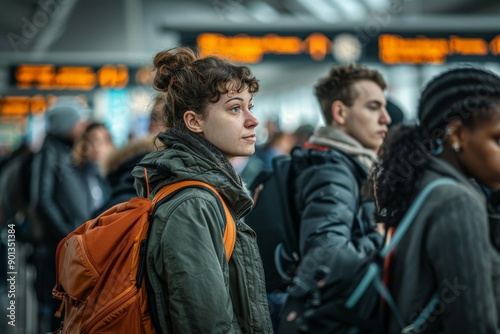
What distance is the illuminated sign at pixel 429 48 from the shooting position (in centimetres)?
1012

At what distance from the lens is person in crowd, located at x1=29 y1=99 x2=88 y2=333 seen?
6.09m

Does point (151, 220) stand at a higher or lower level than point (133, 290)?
higher

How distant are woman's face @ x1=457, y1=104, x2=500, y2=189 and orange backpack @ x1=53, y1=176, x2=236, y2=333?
0.77 meters

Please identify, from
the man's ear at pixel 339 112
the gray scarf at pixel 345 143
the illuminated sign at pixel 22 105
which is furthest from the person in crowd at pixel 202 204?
the illuminated sign at pixel 22 105

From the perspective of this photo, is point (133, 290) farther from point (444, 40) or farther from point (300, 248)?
point (444, 40)

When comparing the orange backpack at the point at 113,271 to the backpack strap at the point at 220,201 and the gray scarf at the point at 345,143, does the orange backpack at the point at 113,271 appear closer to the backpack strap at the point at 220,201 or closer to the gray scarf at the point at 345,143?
the backpack strap at the point at 220,201

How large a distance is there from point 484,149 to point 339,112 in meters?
1.85

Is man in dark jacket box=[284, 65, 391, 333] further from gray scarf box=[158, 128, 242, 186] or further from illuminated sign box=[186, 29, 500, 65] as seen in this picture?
illuminated sign box=[186, 29, 500, 65]

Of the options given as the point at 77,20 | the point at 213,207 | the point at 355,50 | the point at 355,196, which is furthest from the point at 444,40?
the point at 77,20

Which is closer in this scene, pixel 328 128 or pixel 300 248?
pixel 300 248

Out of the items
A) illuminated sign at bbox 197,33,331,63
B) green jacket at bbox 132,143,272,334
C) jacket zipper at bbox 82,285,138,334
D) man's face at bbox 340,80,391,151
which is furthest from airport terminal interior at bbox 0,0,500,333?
jacket zipper at bbox 82,285,138,334

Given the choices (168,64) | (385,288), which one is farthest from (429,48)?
(385,288)

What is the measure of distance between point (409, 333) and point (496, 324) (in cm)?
22

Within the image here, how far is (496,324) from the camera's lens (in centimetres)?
189
